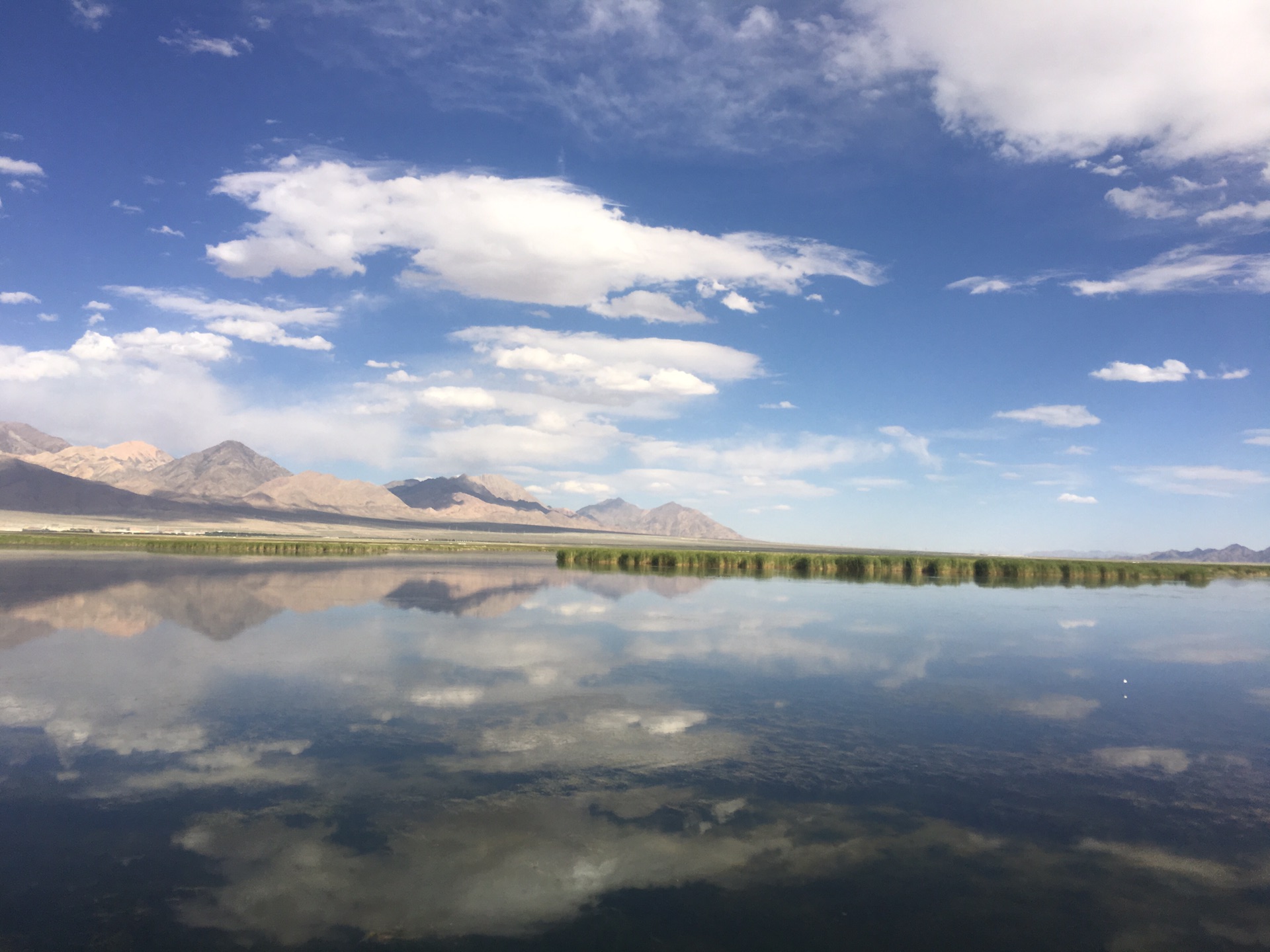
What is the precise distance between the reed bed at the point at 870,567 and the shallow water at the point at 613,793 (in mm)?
42733

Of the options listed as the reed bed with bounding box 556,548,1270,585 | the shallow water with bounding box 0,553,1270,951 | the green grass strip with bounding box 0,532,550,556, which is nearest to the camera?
the shallow water with bounding box 0,553,1270,951

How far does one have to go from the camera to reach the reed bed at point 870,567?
6619cm

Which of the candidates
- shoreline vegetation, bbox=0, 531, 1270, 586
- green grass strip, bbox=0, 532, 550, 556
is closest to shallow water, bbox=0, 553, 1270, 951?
shoreline vegetation, bbox=0, 531, 1270, 586

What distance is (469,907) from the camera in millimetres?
7324

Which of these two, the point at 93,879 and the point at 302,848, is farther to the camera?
the point at 302,848

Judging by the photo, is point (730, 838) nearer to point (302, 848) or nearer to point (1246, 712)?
point (302, 848)

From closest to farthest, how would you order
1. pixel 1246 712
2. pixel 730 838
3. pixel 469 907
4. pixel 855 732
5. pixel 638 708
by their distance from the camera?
pixel 469 907 → pixel 730 838 → pixel 855 732 → pixel 638 708 → pixel 1246 712

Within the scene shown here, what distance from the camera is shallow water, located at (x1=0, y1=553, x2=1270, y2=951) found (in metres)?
7.21

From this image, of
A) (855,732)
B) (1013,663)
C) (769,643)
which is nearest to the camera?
(855,732)

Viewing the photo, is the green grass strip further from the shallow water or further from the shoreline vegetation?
the shallow water

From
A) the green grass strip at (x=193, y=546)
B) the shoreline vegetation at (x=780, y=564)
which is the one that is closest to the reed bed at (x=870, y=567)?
the shoreline vegetation at (x=780, y=564)

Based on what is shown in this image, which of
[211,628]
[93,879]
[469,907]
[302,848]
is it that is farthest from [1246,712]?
[211,628]

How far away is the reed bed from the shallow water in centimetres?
4273

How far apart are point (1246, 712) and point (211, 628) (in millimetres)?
28538
